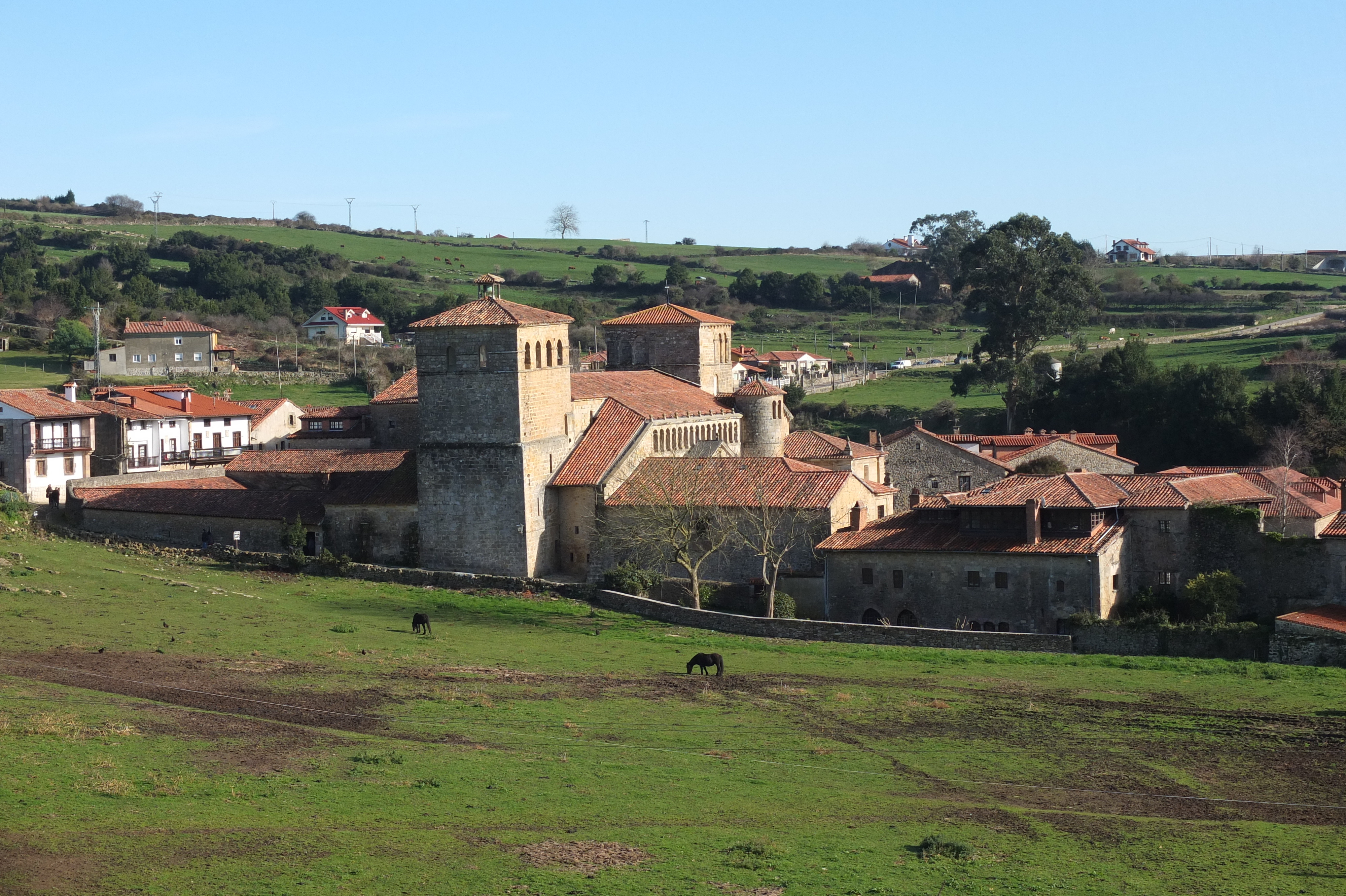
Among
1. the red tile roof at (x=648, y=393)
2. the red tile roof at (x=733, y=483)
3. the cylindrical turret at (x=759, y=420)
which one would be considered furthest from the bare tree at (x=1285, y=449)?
the red tile roof at (x=648, y=393)

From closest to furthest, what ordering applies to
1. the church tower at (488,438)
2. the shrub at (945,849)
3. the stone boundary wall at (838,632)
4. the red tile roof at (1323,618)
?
1. the shrub at (945,849)
2. the red tile roof at (1323,618)
3. the stone boundary wall at (838,632)
4. the church tower at (488,438)

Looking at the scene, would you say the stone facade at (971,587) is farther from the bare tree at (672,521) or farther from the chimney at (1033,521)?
the bare tree at (672,521)

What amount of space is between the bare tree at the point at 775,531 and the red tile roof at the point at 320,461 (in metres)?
14.7

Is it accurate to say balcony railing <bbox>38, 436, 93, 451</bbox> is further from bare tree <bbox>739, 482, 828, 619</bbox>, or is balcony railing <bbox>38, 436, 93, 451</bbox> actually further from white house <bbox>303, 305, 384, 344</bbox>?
white house <bbox>303, 305, 384, 344</bbox>

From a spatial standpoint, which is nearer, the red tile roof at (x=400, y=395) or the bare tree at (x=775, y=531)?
the bare tree at (x=775, y=531)

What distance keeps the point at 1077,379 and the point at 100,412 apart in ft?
159

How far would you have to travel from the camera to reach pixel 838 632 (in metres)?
43.9

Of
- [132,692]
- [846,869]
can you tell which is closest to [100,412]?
[132,692]

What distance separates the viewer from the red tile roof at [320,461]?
58531 millimetres

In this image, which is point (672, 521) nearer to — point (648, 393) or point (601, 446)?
point (601, 446)

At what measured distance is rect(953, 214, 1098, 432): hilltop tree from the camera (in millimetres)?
86500

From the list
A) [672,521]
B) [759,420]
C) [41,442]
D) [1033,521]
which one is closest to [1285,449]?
[759,420]

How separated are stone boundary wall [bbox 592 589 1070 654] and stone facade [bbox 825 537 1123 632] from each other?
1135 mm

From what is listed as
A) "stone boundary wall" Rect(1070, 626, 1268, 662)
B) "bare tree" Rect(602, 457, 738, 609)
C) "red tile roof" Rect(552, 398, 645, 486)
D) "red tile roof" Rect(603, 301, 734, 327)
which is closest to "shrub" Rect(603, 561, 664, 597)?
"bare tree" Rect(602, 457, 738, 609)
